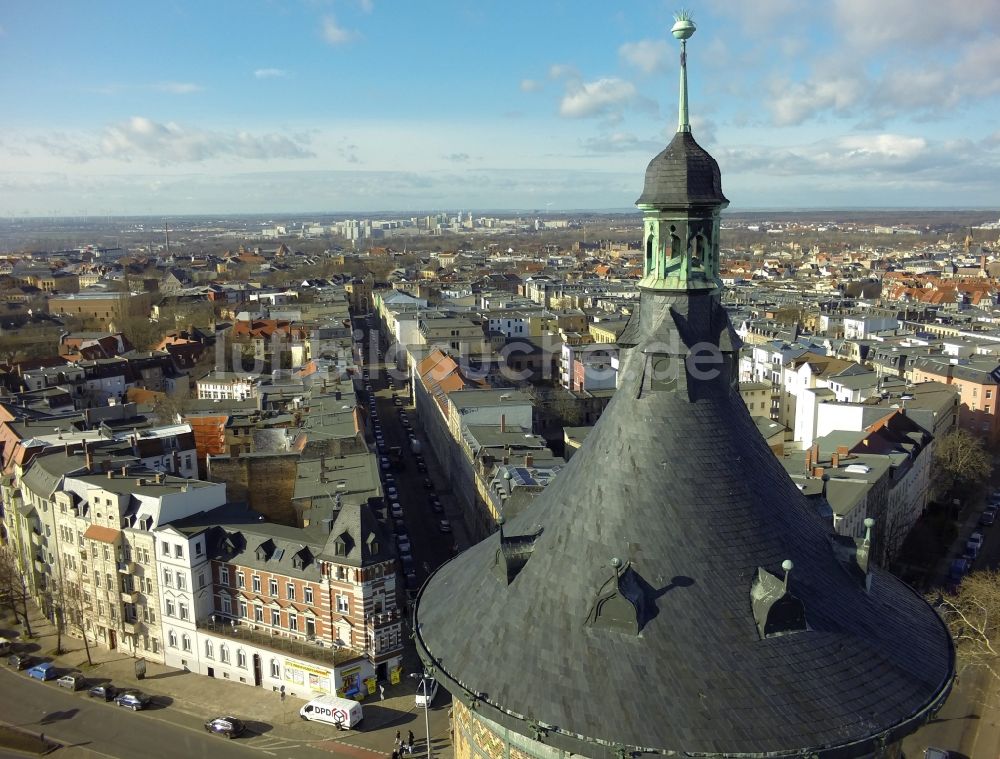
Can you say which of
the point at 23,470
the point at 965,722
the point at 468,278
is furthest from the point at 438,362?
the point at 468,278

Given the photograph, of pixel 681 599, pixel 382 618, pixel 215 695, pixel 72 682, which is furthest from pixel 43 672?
pixel 681 599

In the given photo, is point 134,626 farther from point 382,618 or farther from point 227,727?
point 382,618

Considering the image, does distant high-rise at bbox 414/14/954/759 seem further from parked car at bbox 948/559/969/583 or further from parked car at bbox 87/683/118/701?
parked car at bbox 948/559/969/583

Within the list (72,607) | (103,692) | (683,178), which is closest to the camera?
(683,178)

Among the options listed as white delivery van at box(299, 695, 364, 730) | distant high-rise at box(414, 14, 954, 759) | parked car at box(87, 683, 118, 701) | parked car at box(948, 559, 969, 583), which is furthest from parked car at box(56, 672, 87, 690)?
parked car at box(948, 559, 969, 583)

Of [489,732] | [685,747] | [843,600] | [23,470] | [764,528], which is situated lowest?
[23,470]

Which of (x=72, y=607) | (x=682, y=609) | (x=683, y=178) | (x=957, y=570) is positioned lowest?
(x=957, y=570)

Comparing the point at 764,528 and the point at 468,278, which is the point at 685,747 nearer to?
the point at 764,528
